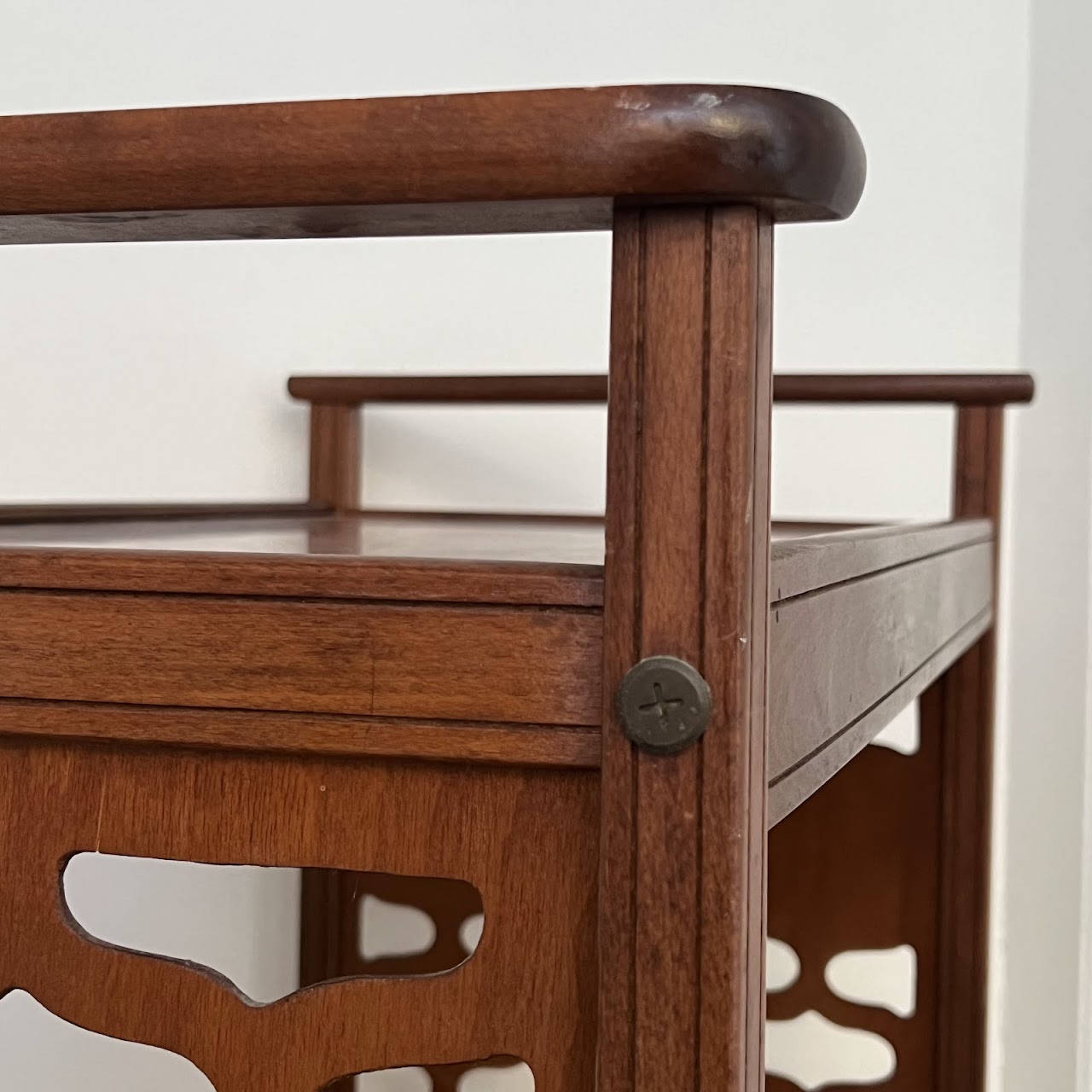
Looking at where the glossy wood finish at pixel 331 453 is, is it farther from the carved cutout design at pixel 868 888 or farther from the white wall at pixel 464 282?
the carved cutout design at pixel 868 888

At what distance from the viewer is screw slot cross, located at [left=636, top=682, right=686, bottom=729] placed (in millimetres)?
476

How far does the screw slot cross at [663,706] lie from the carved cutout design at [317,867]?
38mm

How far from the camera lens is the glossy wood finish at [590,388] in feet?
4.63

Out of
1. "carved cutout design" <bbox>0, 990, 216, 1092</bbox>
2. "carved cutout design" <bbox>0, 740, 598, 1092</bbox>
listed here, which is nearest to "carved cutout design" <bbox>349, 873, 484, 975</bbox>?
"carved cutout design" <bbox>0, 990, 216, 1092</bbox>

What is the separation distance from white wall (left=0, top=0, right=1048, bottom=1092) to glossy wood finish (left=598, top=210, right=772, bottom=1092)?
0.81 m

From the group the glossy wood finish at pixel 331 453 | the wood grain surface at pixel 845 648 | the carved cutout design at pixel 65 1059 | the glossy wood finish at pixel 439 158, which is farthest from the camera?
the glossy wood finish at pixel 331 453

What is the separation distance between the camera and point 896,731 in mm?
1760

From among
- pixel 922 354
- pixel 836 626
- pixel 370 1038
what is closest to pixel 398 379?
pixel 922 354

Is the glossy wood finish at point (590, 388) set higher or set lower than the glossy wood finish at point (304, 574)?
higher

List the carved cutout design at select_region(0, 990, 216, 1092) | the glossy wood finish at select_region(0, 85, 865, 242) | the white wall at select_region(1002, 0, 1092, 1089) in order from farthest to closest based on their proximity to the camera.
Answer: the white wall at select_region(1002, 0, 1092, 1089) < the carved cutout design at select_region(0, 990, 216, 1092) < the glossy wood finish at select_region(0, 85, 865, 242)

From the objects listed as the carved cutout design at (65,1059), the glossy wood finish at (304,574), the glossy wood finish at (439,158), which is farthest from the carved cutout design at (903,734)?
the glossy wood finish at (439,158)

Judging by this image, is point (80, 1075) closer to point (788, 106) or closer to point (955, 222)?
point (788, 106)

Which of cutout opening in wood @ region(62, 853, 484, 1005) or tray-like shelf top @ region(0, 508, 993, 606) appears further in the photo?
cutout opening in wood @ region(62, 853, 484, 1005)

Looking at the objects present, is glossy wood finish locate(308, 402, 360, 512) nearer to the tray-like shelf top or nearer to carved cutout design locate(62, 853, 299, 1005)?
carved cutout design locate(62, 853, 299, 1005)
